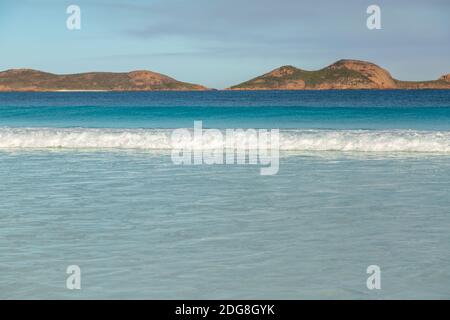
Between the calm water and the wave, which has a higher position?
the wave

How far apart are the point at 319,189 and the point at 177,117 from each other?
140 ft

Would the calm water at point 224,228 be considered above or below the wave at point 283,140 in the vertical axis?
below

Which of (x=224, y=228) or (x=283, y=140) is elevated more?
(x=283, y=140)

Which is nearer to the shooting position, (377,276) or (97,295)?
(97,295)

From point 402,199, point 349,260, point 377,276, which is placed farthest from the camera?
point 402,199

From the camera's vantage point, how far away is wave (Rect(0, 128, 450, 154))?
23.3 metres

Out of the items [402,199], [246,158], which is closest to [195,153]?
[246,158]

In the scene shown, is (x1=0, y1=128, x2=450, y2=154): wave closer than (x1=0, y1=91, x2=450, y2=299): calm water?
No

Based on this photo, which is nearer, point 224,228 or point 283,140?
point 224,228

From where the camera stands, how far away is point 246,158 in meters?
20.0

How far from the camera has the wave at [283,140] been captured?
23312 millimetres

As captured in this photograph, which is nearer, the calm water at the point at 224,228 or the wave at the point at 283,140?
Answer: the calm water at the point at 224,228

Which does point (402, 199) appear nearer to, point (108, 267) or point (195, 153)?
point (108, 267)

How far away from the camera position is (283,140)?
24797 millimetres
